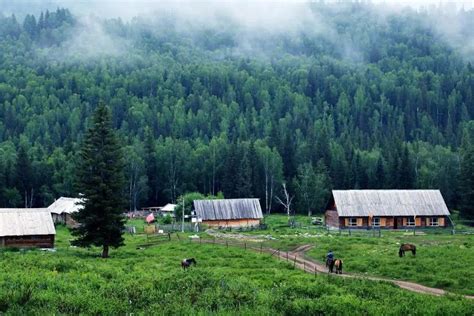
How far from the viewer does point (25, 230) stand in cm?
5519

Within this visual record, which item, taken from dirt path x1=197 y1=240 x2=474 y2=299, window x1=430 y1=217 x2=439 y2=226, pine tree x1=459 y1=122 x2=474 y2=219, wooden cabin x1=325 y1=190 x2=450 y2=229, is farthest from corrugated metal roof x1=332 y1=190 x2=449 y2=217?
dirt path x1=197 y1=240 x2=474 y2=299

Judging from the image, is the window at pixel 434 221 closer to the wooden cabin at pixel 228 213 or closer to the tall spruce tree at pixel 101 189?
the wooden cabin at pixel 228 213

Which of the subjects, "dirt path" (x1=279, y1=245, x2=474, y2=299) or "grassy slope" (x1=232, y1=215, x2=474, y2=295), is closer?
"dirt path" (x1=279, y1=245, x2=474, y2=299)

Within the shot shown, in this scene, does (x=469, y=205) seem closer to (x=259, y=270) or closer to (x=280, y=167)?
(x=280, y=167)

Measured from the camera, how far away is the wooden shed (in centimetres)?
5456

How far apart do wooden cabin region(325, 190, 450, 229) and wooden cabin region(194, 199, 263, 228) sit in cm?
1195

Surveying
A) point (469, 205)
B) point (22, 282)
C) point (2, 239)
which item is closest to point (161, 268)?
point (22, 282)

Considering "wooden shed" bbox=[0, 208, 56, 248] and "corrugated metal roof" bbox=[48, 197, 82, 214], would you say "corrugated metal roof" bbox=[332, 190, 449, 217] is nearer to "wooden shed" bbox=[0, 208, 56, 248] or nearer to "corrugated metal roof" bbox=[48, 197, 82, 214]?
"wooden shed" bbox=[0, 208, 56, 248]

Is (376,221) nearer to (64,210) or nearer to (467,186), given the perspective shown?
(467,186)

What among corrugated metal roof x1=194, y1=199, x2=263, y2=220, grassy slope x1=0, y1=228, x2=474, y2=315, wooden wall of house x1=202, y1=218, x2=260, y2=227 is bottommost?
grassy slope x1=0, y1=228, x2=474, y2=315

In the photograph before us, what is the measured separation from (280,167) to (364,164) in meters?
17.6

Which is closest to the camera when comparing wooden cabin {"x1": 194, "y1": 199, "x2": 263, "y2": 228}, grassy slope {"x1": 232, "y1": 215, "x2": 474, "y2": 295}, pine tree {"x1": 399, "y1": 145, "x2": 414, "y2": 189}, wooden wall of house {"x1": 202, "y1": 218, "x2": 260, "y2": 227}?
grassy slope {"x1": 232, "y1": 215, "x2": 474, "y2": 295}

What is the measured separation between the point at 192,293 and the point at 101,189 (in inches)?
944

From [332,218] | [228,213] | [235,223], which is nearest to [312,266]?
[332,218]
